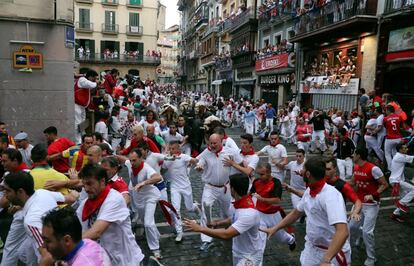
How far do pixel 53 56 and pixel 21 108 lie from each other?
149 cm

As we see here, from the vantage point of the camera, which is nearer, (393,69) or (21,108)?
(21,108)

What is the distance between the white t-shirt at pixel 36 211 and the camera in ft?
10.4

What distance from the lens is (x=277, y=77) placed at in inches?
1008

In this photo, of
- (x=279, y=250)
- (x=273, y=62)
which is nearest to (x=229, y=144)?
(x=279, y=250)

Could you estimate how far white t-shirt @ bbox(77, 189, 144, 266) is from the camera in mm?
3281

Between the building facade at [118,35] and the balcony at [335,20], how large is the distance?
29.9m

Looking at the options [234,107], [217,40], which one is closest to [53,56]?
[234,107]

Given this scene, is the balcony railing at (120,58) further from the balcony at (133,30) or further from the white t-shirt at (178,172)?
the white t-shirt at (178,172)

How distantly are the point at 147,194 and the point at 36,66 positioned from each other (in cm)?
497

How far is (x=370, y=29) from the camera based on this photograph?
16.0 m

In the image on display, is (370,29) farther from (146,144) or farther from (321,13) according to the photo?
(146,144)

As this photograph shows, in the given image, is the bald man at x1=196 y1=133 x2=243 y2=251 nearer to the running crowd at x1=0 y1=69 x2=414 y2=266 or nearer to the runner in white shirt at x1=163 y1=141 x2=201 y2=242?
the running crowd at x1=0 y1=69 x2=414 y2=266

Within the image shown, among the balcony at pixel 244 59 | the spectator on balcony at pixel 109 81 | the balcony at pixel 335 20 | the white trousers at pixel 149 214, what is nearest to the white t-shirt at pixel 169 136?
the white trousers at pixel 149 214

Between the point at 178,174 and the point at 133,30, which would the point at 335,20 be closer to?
the point at 178,174
